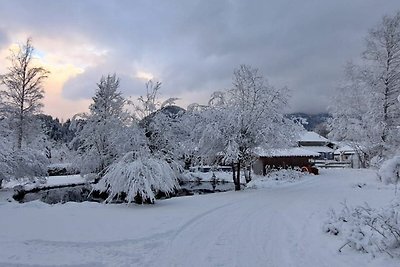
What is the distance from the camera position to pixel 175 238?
27.2ft

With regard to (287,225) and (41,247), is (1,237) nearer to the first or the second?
(41,247)

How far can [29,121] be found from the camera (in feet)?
89.7

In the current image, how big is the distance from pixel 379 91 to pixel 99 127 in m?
21.4

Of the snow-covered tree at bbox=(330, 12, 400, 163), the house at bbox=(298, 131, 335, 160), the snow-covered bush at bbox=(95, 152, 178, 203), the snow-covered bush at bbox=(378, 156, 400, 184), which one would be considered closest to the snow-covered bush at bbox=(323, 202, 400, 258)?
the snow-covered bush at bbox=(378, 156, 400, 184)

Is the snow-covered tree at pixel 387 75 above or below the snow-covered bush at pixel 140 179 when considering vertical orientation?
above

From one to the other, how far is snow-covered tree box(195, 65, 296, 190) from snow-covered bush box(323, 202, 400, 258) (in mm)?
11369

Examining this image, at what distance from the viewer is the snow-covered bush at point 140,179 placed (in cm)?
1394


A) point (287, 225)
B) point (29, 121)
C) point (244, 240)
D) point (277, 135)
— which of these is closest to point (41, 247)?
point (244, 240)

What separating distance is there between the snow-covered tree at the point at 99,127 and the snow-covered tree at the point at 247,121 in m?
10.8

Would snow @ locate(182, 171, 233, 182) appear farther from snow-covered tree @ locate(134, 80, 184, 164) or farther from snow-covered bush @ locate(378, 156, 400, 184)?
snow-covered bush @ locate(378, 156, 400, 184)

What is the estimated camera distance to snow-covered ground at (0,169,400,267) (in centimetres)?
653

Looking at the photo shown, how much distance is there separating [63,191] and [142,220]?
17173 millimetres

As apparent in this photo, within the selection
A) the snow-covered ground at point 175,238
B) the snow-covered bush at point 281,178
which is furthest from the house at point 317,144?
the snow-covered ground at point 175,238

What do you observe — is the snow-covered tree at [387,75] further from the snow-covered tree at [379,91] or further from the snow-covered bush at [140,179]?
the snow-covered bush at [140,179]
